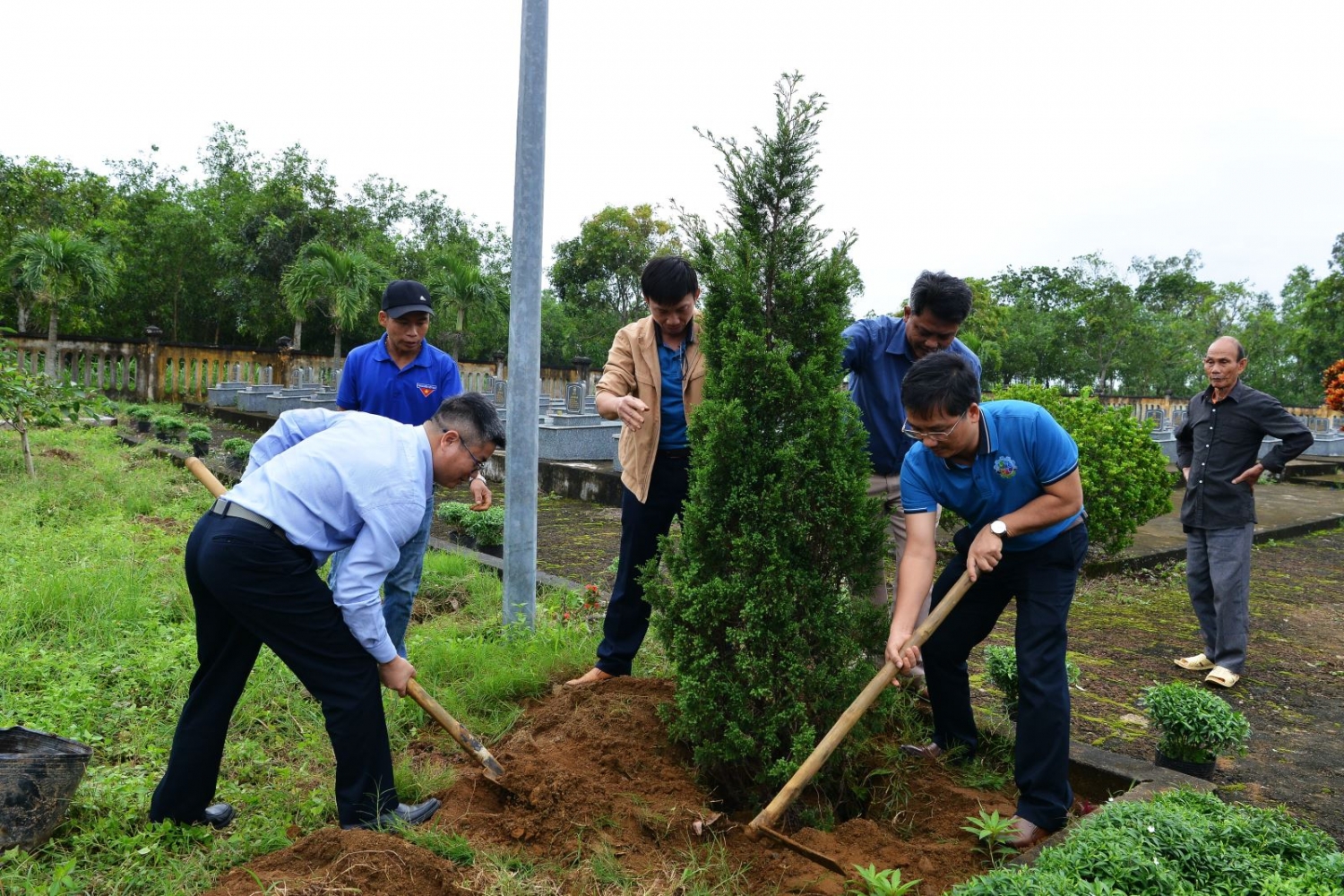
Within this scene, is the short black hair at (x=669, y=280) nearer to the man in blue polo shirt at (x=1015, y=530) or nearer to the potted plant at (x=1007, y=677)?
the man in blue polo shirt at (x=1015, y=530)

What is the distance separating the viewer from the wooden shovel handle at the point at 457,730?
9.49 ft

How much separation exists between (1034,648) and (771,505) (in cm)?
97

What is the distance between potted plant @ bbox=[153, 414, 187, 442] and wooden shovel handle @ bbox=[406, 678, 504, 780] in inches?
466

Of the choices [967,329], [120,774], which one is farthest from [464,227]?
[120,774]

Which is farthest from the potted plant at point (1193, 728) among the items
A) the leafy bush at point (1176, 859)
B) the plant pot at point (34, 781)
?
the plant pot at point (34, 781)

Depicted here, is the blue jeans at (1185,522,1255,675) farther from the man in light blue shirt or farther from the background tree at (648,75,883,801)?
Result: the man in light blue shirt

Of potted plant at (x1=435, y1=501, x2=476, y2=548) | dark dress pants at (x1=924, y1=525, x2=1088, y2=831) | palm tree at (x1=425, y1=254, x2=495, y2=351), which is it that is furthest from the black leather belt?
palm tree at (x1=425, y1=254, x2=495, y2=351)

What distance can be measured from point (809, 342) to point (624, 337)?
3.29 ft

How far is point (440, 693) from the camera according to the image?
12.6ft

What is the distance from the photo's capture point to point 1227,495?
503 cm

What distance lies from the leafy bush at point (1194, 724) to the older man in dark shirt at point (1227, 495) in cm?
181

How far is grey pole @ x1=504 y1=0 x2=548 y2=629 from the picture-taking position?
4.30 metres

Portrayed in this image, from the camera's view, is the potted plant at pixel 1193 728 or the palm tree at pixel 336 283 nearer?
the potted plant at pixel 1193 728

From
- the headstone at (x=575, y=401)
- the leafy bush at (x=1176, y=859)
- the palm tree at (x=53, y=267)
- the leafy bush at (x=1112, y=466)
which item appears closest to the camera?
the leafy bush at (x=1176, y=859)
